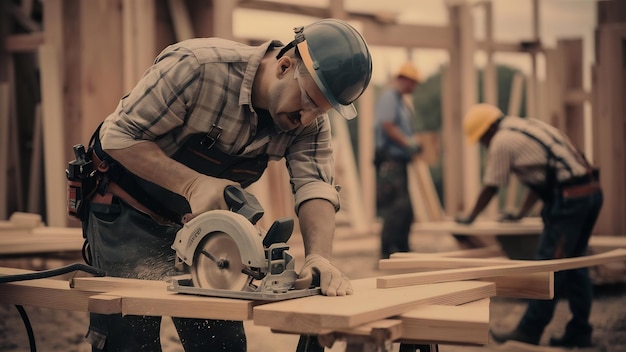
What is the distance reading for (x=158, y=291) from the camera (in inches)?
102

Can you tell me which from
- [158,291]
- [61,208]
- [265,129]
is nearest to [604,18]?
[61,208]

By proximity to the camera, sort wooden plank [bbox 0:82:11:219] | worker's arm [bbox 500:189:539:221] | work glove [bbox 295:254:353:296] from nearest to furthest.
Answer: work glove [bbox 295:254:353:296] < worker's arm [bbox 500:189:539:221] < wooden plank [bbox 0:82:11:219]

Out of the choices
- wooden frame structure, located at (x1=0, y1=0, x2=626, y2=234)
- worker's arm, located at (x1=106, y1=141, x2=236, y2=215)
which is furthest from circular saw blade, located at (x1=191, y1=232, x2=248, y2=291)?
wooden frame structure, located at (x1=0, y1=0, x2=626, y2=234)

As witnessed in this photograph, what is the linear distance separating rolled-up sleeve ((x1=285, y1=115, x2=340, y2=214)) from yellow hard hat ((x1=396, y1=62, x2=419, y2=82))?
6.03 metres

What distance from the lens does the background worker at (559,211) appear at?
19.2 feet

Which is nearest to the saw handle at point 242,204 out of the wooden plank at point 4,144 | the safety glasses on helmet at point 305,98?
the safety glasses on helmet at point 305,98

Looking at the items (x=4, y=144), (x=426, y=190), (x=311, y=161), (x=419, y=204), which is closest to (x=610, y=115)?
(x=426, y=190)

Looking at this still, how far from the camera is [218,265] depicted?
8.19ft

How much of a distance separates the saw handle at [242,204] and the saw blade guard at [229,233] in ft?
0.14

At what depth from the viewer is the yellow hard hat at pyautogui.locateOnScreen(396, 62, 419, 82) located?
8.99 m

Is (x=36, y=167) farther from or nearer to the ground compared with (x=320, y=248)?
nearer to the ground

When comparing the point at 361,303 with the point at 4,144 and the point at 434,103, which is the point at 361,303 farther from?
the point at 434,103

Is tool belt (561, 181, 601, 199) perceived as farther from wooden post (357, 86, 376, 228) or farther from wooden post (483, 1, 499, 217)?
wooden post (357, 86, 376, 228)

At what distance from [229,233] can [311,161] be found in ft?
2.22
